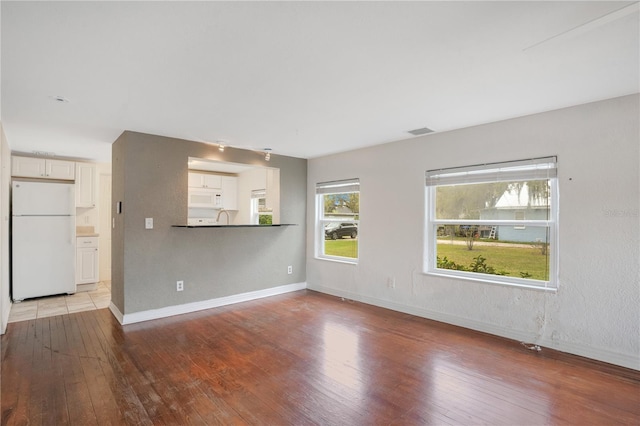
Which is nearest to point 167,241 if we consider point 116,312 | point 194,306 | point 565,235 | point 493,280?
point 194,306

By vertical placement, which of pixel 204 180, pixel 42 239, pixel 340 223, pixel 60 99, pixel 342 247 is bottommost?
pixel 342 247

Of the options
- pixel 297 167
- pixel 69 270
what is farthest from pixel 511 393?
pixel 69 270

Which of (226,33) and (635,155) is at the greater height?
(226,33)

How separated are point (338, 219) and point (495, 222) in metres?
2.42

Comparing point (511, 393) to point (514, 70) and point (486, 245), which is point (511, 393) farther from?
point (514, 70)

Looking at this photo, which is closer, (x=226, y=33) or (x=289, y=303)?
(x=226, y=33)

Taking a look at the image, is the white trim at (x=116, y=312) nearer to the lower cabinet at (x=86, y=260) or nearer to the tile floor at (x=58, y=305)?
the tile floor at (x=58, y=305)

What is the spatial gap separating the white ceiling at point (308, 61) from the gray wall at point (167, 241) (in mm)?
669

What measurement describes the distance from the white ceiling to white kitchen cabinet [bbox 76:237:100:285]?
259 cm

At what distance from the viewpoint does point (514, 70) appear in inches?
90.7

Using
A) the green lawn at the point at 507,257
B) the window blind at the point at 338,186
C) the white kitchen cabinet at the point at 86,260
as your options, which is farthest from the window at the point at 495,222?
the white kitchen cabinet at the point at 86,260

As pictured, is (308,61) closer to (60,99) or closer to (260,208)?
(60,99)

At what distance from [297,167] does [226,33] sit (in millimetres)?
3864

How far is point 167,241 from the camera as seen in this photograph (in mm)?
4227
